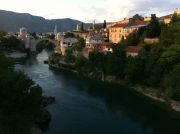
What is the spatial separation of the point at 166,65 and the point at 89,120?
7908mm

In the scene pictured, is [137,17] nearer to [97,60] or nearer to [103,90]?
[97,60]

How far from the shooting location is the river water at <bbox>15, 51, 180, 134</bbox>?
15.2 meters

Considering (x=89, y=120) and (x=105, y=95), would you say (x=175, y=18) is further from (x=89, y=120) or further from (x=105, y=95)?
(x=89, y=120)

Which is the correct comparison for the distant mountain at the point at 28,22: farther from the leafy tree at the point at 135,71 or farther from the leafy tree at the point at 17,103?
the leafy tree at the point at 17,103

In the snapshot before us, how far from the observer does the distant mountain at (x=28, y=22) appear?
121m

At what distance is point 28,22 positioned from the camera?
134 meters

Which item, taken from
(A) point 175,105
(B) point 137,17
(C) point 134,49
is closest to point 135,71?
(C) point 134,49

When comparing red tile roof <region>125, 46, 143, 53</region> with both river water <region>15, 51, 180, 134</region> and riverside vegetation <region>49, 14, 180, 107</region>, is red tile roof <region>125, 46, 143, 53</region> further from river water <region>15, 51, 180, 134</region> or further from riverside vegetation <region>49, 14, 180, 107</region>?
river water <region>15, 51, 180, 134</region>

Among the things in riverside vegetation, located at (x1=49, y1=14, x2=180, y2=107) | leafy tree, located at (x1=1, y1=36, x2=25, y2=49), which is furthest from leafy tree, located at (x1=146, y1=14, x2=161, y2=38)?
leafy tree, located at (x1=1, y1=36, x2=25, y2=49)

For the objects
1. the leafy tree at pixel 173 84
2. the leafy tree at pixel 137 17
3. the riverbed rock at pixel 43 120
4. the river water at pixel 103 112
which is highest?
the leafy tree at pixel 137 17

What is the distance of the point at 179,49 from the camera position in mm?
22047

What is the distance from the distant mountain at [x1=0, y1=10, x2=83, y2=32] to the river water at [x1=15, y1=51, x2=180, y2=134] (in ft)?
309

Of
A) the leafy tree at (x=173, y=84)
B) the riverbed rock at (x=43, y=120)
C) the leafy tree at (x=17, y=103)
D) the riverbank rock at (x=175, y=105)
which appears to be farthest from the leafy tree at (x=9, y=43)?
the leafy tree at (x=17, y=103)

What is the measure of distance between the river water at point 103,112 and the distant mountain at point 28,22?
309 feet
